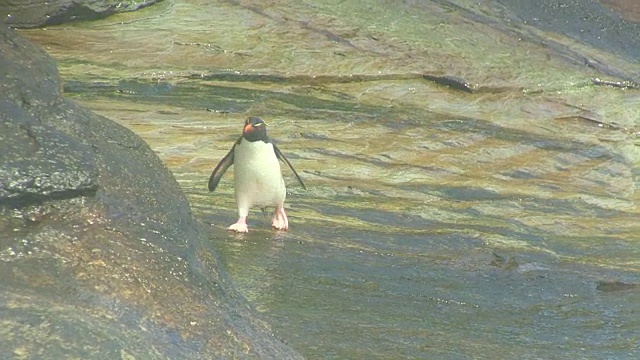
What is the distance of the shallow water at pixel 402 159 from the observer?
4.79 m

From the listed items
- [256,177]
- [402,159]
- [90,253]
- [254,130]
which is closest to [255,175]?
[256,177]

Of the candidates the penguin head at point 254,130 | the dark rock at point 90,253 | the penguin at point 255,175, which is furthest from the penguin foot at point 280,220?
Answer: the dark rock at point 90,253

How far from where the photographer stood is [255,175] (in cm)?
603

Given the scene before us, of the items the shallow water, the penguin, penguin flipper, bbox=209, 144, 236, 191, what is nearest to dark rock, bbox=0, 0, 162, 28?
the shallow water

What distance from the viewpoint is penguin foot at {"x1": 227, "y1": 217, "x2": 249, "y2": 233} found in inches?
225

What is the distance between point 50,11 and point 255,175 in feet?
12.1

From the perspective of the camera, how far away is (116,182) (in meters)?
3.66

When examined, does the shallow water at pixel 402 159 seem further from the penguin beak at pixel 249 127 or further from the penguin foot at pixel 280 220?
the penguin beak at pixel 249 127

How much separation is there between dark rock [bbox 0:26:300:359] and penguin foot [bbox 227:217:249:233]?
1.80 m

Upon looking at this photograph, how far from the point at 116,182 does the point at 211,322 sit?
551 mm

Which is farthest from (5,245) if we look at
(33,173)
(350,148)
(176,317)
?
(350,148)

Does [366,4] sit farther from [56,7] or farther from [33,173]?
[33,173]

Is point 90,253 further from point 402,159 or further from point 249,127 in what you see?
point 402,159

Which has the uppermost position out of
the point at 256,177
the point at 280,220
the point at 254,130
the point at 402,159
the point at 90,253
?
the point at 90,253
